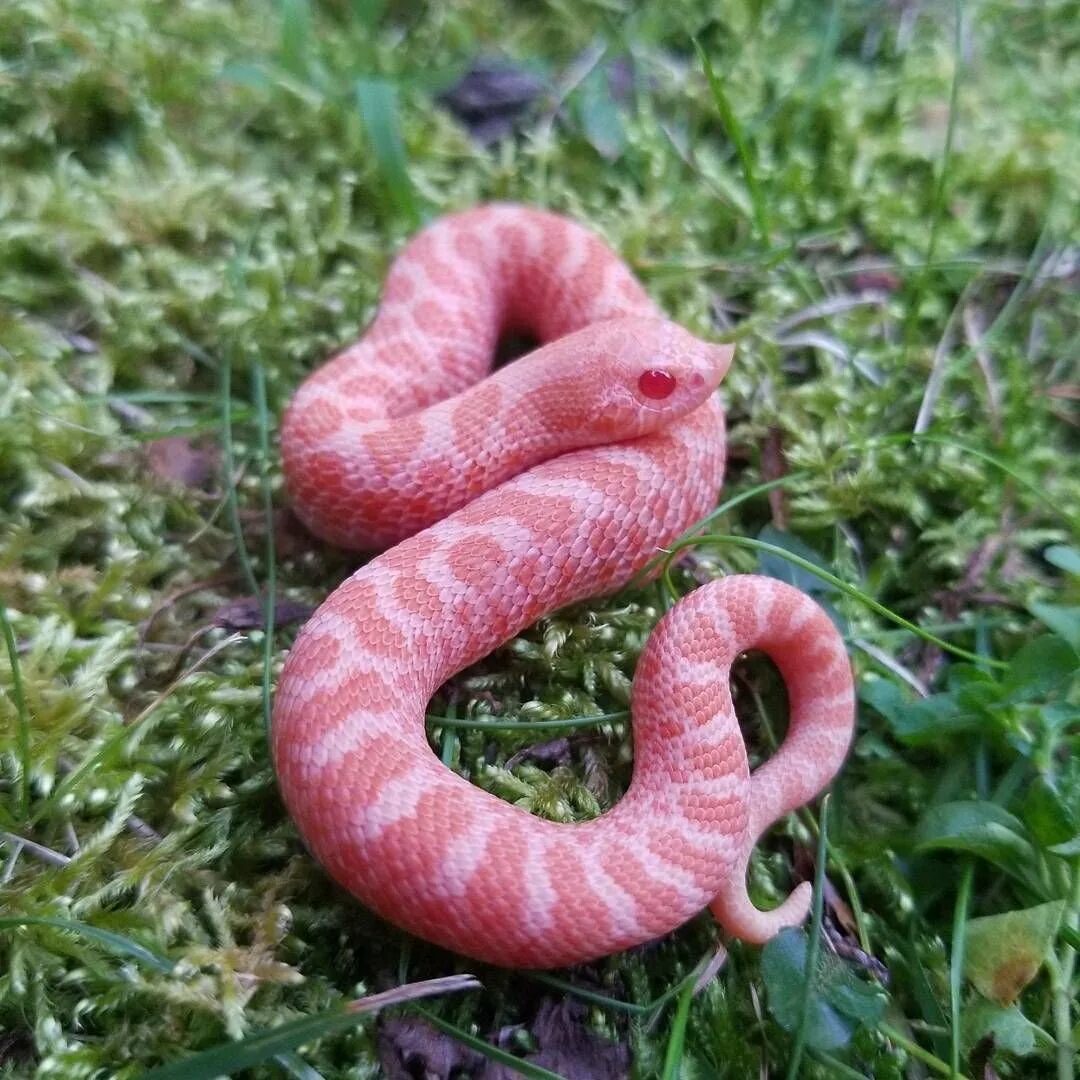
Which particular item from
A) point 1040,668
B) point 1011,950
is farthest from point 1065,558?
point 1011,950

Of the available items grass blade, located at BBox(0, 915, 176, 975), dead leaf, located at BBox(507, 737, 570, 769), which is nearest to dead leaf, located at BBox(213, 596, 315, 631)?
dead leaf, located at BBox(507, 737, 570, 769)

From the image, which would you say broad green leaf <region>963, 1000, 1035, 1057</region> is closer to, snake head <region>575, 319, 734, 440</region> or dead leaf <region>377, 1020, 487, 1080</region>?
dead leaf <region>377, 1020, 487, 1080</region>

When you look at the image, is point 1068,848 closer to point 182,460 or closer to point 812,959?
point 812,959

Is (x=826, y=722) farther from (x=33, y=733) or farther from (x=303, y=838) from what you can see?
(x=33, y=733)

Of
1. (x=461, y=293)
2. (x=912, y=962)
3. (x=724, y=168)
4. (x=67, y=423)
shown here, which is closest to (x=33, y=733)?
(x=67, y=423)

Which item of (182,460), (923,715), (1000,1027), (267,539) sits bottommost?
(1000,1027)
